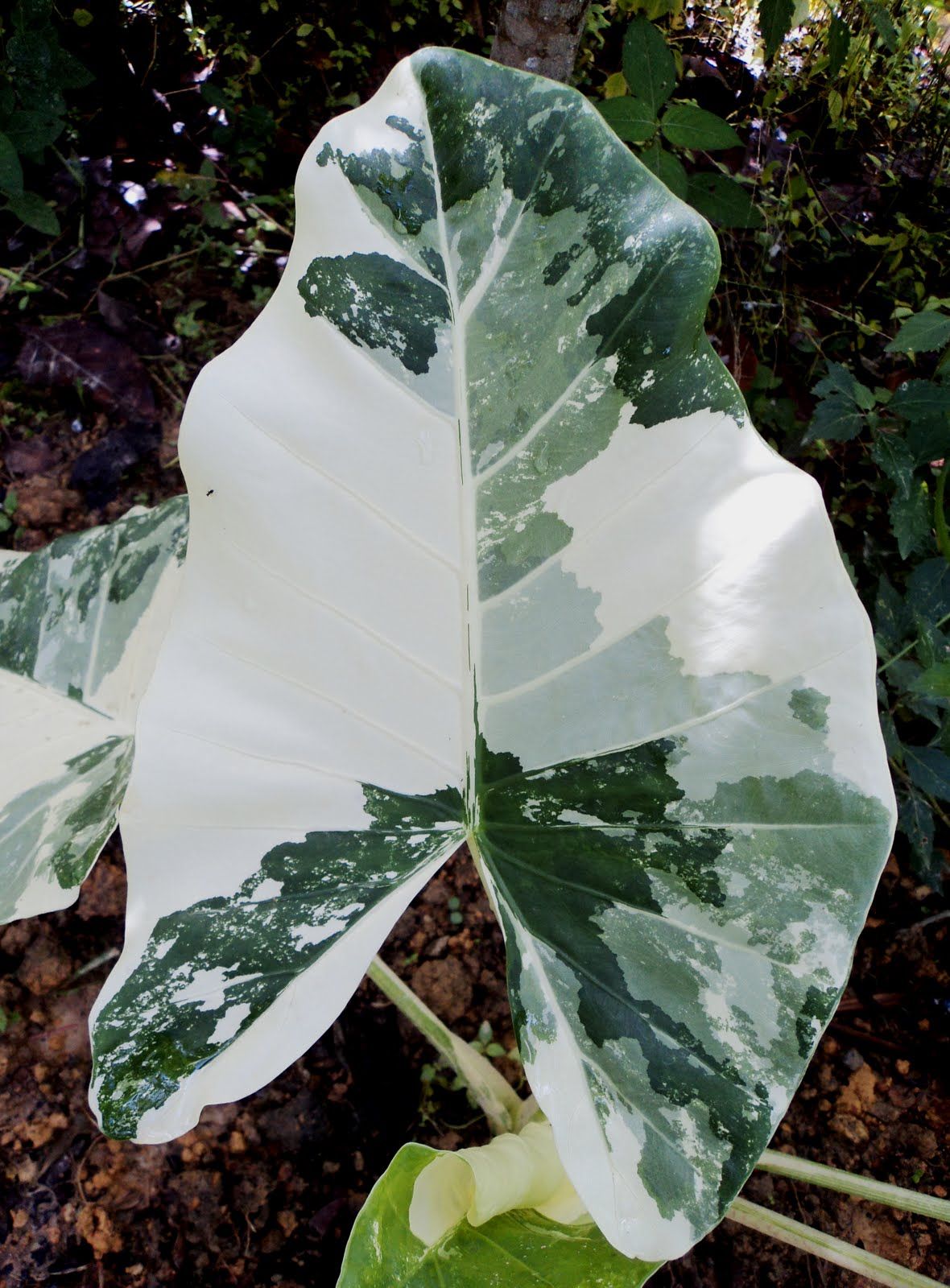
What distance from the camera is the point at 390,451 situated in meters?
0.60

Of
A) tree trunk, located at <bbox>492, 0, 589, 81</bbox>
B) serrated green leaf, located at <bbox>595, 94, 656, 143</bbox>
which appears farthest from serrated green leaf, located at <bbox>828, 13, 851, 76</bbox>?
tree trunk, located at <bbox>492, 0, 589, 81</bbox>

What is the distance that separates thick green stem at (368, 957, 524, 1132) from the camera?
3.21 ft

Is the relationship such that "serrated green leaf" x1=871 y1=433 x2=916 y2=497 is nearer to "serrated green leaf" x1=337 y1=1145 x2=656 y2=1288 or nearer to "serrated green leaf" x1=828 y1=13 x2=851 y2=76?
"serrated green leaf" x1=828 y1=13 x2=851 y2=76

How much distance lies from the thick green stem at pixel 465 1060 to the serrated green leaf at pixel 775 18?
4.80ft

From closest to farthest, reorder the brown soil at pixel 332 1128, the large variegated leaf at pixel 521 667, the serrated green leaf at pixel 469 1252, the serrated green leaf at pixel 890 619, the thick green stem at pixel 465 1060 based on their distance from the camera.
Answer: the large variegated leaf at pixel 521 667 → the serrated green leaf at pixel 469 1252 → the thick green stem at pixel 465 1060 → the brown soil at pixel 332 1128 → the serrated green leaf at pixel 890 619

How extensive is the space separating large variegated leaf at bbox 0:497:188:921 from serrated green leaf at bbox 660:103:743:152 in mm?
929

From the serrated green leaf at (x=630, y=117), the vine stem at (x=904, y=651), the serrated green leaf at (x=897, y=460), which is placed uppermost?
the serrated green leaf at (x=630, y=117)

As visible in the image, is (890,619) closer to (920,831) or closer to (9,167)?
(920,831)

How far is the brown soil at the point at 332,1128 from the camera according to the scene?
1.12m

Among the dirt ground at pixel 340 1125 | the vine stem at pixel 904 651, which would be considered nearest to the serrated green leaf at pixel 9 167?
the dirt ground at pixel 340 1125

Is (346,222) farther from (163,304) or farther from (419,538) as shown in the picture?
(163,304)

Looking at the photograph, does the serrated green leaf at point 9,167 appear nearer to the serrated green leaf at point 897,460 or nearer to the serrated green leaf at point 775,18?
the serrated green leaf at point 775,18

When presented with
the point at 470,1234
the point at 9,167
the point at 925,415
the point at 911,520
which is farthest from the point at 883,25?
the point at 470,1234

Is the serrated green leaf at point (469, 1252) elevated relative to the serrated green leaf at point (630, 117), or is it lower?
lower
